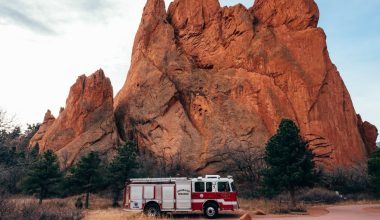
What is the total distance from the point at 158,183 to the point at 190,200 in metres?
2.43

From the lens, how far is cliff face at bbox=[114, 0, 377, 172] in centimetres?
4975

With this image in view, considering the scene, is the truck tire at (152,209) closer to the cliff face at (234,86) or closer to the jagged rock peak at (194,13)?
the cliff face at (234,86)

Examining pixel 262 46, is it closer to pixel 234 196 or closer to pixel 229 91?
pixel 229 91

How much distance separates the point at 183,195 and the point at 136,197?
3159 mm

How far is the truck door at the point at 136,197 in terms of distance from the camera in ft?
75.9

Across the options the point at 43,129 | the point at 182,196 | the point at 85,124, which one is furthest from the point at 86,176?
the point at 43,129

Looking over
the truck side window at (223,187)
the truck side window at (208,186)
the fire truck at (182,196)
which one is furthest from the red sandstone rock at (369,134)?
the truck side window at (208,186)

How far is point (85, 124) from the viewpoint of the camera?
51812 millimetres

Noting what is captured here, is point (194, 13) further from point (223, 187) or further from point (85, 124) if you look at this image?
point (223, 187)

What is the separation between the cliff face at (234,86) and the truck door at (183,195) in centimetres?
2449

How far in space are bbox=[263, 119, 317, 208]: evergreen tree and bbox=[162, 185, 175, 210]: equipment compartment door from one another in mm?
10058

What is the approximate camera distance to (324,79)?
52562 mm

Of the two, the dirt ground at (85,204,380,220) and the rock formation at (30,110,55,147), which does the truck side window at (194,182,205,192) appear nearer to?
the dirt ground at (85,204,380,220)

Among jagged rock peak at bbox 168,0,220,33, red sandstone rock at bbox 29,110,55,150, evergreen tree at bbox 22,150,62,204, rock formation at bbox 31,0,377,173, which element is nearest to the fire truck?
evergreen tree at bbox 22,150,62,204
